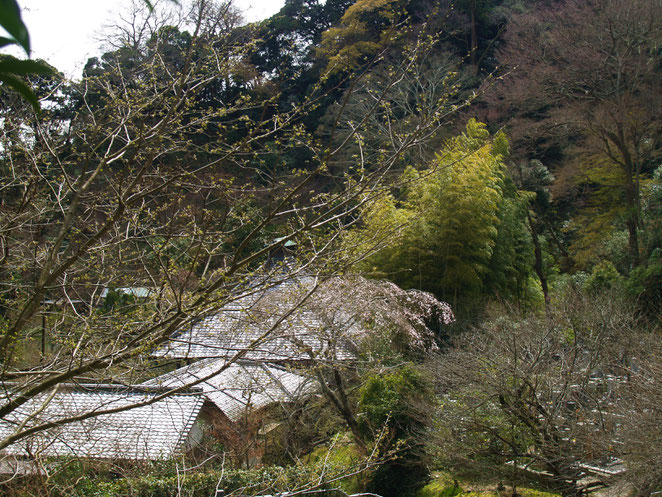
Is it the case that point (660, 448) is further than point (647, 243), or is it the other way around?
point (647, 243)

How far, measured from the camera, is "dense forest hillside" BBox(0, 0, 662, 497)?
2740 mm

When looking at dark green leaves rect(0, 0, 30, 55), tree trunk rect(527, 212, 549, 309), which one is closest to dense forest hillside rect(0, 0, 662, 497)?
dark green leaves rect(0, 0, 30, 55)

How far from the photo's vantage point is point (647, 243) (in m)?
12.0

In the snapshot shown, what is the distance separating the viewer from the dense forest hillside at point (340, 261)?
8.99 feet

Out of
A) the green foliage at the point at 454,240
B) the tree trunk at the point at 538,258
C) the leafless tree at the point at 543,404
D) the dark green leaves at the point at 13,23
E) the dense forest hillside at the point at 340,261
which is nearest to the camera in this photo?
the dark green leaves at the point at 13,23

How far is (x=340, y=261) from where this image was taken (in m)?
2.81

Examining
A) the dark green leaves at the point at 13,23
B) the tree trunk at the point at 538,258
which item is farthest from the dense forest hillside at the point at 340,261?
the tree trunk at the point at 538,258

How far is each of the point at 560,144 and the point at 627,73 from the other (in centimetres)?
435

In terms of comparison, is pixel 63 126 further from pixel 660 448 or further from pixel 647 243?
pixel 647 243

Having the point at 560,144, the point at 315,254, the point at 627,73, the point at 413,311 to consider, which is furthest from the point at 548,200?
the point at 315,254

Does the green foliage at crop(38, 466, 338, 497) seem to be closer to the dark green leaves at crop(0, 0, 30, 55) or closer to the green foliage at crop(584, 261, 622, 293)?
the dark green leaves at crop(0, 0, 30, 55)

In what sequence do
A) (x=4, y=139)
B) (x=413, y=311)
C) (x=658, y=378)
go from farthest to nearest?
(x=413, y=311) → (x=658, y=378) → (x=4, y=139)

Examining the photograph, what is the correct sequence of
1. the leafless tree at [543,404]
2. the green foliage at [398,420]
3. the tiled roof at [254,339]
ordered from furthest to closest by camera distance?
the green foliage at [398,420], the leafless tree at [543,404], the tiled roof at [254,339]

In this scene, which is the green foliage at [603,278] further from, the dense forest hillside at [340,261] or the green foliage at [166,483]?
the green foliage at [166,483]
